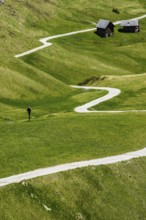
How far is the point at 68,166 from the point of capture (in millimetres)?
43594

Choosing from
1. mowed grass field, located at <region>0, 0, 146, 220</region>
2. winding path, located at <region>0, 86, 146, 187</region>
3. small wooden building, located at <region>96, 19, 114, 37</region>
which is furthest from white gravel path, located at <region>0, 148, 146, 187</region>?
small wooden building, located at <region>96, 19, 114, 37</region>

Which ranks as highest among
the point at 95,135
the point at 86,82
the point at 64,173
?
the point at 64,173

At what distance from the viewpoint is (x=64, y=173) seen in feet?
136

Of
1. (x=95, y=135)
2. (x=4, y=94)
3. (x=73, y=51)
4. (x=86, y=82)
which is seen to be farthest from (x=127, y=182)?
(x=73, y=51)

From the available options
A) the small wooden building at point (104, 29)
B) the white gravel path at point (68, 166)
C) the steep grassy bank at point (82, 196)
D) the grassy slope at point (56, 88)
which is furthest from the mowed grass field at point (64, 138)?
the small wooden building at point (104, 29)

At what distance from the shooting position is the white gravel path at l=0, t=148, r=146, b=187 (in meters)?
38.6

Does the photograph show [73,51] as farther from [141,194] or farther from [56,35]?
[141,194]

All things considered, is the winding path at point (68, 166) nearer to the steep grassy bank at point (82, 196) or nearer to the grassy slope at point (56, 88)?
the steep grassy bank at point (82, 196)

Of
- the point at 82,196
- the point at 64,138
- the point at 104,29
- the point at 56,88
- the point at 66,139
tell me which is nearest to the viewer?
the point at 82,196

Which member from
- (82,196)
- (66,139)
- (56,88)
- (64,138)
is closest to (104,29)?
(56,88)

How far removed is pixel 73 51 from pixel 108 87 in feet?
152

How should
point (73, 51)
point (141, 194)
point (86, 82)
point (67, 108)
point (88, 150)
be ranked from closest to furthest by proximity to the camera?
point (141, 194) → point (88, 150) → point (67, 108) → point (86, 82) → point (73, 51)

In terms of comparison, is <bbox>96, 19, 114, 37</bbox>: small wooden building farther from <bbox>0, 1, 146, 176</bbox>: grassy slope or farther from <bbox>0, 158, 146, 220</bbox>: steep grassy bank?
<bbox>0, 158, 146, 220</bbox>: steep grassy bank

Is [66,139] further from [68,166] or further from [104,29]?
[104,29]
